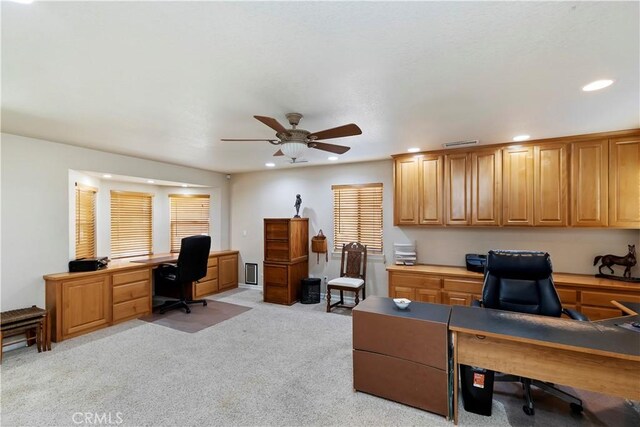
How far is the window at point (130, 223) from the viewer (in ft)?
17.4

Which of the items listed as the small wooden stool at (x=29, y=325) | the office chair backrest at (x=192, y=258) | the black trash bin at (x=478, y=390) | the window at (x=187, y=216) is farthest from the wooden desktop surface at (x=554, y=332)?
the window at (x=187, y=216)

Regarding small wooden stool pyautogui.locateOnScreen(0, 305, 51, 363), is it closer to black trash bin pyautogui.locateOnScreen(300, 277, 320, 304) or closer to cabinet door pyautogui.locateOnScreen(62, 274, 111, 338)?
cabinet door pyautogui.locateOnScreen(62, 274, 111, 338)

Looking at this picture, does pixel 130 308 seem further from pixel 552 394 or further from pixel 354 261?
pixel 552 394

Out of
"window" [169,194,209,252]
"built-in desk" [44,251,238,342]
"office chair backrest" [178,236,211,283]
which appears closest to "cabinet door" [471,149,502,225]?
"office chair backrest" [178,236,211,283]

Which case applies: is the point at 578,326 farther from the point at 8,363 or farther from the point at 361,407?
the point at 8,363

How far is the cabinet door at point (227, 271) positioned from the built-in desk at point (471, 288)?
361cm

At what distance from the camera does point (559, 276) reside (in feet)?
12.0

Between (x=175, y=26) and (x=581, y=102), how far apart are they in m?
3.19

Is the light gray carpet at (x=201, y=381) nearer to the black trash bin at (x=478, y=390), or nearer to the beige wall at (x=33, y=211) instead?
the black trash bin at (x=478, y=390)

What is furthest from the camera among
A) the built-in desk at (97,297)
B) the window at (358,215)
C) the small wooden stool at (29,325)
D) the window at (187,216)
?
the window at (187,216)

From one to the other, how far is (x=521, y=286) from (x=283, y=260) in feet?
11.8

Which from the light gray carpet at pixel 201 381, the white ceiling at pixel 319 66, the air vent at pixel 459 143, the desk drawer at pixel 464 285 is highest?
the white ceiling at pixel 319 66

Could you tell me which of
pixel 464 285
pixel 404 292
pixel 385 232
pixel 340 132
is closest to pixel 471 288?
pixel 464 285

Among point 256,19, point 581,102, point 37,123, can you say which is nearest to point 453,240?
point 581,102
